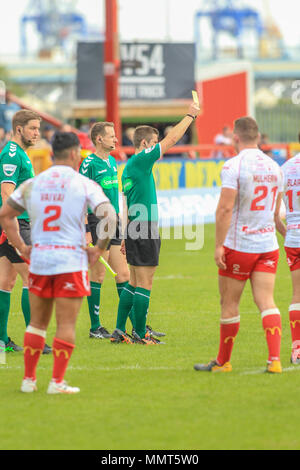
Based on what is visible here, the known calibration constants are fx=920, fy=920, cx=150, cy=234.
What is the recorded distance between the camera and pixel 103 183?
382 inches

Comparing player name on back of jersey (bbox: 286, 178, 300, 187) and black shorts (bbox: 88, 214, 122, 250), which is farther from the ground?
player name on back of jersey (bbox: 286, 178, 300, 187)

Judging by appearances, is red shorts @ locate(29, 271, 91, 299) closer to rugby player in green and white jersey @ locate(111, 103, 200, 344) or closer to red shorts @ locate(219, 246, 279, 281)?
red shorts @ locate(219, 246, 279, 281)

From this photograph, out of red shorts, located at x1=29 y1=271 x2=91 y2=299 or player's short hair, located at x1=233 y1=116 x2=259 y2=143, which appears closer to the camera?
red shorts, located at x1=29 y1=271 x2=91 y2=299

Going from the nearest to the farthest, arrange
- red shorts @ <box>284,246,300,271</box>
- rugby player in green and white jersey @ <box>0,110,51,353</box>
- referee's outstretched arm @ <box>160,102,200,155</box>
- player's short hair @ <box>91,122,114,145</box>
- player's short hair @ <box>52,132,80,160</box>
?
1. player's short hair @ <box>52,132,80,160</box>
2. red shorts @ <box>284,246,300,271</box>
3. referee's outstretched arm @ <box>160,102,200,155</box>
4. rugby player in green and white jersey @ <box>0,110,51,353</box>
5. player's short hair @ <box>91,122,114,145</box>

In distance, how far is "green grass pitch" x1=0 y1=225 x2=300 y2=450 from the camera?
5.77 meters

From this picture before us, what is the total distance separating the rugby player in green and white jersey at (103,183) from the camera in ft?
31.5

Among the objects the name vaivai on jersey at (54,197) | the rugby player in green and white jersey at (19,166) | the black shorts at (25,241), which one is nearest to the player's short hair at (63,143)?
the name vaivai on jersey at (54,197)

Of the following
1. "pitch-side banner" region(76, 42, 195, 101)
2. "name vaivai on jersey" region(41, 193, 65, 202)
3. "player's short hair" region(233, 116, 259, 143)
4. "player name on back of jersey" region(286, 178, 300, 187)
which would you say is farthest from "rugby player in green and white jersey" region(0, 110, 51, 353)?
"pitch-side banner" region(76, 42, 195, 101)

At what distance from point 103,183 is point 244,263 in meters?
2.77

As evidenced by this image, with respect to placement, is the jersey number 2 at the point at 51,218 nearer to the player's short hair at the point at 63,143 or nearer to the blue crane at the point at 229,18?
the player's short hair at the point at 63,143

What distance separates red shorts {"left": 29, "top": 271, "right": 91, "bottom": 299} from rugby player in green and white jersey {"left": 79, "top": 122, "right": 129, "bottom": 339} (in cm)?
298
